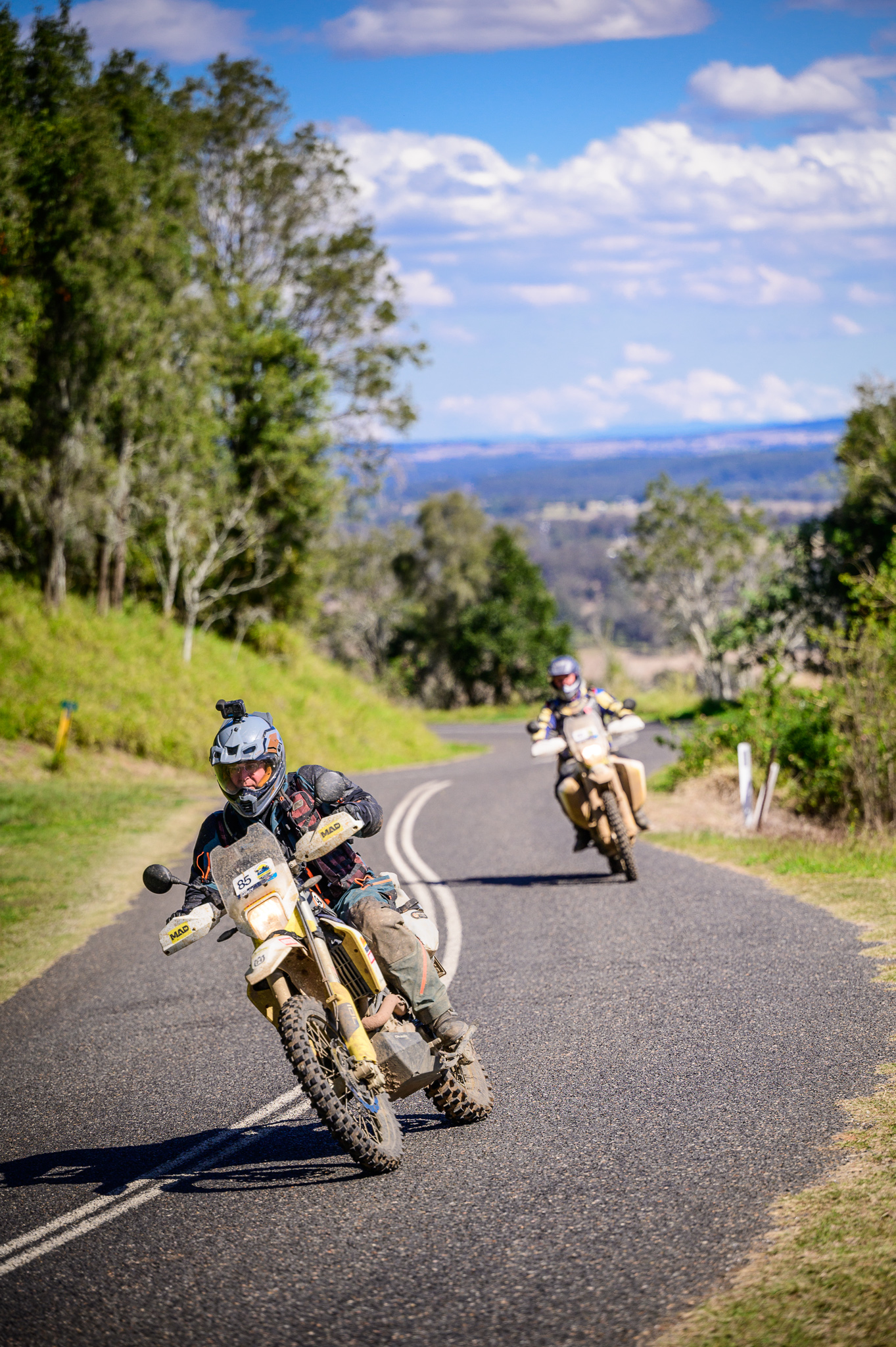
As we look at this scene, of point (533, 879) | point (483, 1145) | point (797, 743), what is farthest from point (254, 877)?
point (797, 743)

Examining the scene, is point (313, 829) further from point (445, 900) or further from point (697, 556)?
point (697, 556)

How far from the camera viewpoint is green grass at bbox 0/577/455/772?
25484 mm

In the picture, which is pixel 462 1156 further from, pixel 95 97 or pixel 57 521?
pixel 95 97

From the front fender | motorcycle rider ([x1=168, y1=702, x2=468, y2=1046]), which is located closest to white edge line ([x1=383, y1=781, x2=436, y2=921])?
motorcycle rider ([x1=168, y1=702, x2=468, y2=1046])

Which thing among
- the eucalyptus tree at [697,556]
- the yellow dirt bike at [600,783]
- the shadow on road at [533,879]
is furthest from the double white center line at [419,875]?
the eucalyptus tree at [697,556]

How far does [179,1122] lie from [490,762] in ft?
82.7

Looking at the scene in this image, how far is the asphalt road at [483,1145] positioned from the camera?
424 cm

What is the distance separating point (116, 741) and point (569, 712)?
621 inches

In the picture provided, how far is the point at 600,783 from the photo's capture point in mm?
11992

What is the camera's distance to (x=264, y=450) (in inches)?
1396

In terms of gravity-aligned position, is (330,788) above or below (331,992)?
above

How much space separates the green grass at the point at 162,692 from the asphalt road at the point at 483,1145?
51.1ft

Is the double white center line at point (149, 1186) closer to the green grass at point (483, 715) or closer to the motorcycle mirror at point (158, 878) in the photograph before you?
the motorcycle mirror at point (158, 878)

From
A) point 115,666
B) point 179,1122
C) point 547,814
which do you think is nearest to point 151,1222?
point 179,1122
